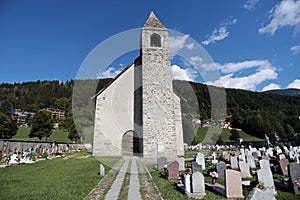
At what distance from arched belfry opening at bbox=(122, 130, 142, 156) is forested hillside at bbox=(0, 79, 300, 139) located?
34.5 meters

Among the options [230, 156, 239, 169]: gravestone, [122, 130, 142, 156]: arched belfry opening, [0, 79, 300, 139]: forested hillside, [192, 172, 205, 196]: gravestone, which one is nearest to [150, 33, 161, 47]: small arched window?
[122, 130, 142, 156]: arched belfry opening

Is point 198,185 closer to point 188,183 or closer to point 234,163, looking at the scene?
point 188,183

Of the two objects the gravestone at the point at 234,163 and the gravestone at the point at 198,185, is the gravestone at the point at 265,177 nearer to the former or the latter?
the gravestone at the point at 198,185

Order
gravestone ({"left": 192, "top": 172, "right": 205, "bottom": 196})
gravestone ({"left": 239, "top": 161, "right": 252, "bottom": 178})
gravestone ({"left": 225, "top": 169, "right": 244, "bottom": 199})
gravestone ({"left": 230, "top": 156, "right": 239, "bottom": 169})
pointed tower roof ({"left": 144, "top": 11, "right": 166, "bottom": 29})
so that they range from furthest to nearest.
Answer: pointed tower roof ({"left": 144, "top": 11, "right": 166, "bottom": 29}), gravestone ({"left": 230, "top": 156, "right": 239, "bottom": 169}), gravestone ({"left": 239, "top": 161, "right": 252, "bottom": 178}), gravestone ({"left": 192, "top": 172, "right": 205, "bottom": 196}), gravestone ({"left": 225, "top": 169, "right": 244, "bottom": 199})

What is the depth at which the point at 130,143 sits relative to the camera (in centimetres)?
1903

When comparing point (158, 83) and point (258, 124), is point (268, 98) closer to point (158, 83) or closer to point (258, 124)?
point (258, 124)

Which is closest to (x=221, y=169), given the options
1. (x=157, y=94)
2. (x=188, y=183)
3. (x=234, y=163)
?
(x=188, y=183)

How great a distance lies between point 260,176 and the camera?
5.88m

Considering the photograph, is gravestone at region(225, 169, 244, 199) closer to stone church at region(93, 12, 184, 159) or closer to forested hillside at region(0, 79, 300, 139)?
stone church at region(93, 12, 184, 159)

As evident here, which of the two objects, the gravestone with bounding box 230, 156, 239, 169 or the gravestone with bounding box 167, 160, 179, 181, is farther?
the gravestone with bounding box 230, 156, 239, 169

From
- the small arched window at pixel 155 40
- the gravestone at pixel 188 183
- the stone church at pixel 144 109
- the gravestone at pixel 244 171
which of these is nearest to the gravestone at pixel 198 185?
the gravestone at pixel 188 183

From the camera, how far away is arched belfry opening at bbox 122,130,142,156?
18.8 meters

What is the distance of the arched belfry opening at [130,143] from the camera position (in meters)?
18.8

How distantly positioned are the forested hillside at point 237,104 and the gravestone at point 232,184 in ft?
159
